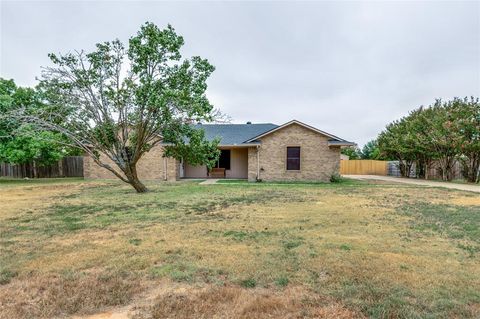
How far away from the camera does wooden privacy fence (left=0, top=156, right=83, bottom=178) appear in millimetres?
26047

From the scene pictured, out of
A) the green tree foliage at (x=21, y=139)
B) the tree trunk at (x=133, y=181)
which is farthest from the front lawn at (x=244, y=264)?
the green tree foliage at (x=21, y=139)

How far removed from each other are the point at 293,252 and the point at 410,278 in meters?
1.62

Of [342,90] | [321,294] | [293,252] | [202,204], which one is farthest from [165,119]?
[342,90]

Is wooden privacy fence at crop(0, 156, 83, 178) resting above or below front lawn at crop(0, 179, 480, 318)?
above

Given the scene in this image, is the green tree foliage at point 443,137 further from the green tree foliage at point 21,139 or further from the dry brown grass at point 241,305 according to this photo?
the green tree foliage at point 21,139

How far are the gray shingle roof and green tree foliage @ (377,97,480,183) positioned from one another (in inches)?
411

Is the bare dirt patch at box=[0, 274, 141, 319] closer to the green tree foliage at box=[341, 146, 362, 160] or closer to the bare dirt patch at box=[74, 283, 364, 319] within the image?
the bare dirt patch at box=[74, 283, 364, 319]

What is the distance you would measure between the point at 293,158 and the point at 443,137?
1009 centimetres

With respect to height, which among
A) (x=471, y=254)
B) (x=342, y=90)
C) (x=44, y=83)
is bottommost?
(x=471, y=254)

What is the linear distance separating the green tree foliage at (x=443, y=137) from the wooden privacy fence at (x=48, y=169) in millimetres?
27343

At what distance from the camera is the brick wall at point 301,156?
20375mm

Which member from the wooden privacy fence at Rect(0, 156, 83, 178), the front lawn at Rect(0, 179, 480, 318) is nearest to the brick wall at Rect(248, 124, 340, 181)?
the front lawn at Rect(0, 179, 480, 318)

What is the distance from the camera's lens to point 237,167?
2384cm

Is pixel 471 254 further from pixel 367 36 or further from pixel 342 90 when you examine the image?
pixel 342 90
